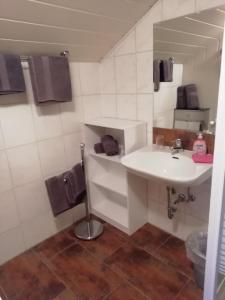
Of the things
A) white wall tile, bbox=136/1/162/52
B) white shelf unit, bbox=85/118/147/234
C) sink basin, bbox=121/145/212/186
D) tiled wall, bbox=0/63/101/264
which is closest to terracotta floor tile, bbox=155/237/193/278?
white shelf unit, bbox=85/118/147/234

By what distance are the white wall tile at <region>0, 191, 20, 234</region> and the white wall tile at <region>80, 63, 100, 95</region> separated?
1075mm

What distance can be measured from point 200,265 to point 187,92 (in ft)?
3.75

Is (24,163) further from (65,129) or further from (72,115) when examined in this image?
(72,115)

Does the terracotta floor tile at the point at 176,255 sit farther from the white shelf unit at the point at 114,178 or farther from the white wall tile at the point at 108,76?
the white wall tile at the point at 108,76

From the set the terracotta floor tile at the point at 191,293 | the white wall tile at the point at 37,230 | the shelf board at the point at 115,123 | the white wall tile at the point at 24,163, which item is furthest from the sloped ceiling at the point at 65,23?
the terracotta floor tile at the point at 191,293

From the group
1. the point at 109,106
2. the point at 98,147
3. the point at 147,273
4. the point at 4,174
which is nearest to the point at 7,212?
the point at 4,174

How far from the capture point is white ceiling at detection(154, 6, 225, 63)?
4.22 feet

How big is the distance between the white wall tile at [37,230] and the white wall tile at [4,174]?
14.7 inches

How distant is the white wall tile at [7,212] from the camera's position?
1628 mm

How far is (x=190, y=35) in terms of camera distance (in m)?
1.42

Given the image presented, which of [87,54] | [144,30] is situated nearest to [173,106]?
[144,30]

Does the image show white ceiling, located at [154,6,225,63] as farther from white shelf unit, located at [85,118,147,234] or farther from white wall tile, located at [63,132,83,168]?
white wall tile, located at [63,132,83,168]

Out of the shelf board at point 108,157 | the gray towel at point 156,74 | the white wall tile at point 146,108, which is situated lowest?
the shelf board at point 108,157

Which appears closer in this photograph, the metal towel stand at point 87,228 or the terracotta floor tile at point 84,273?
the terracotta floor tile at point 84,273
